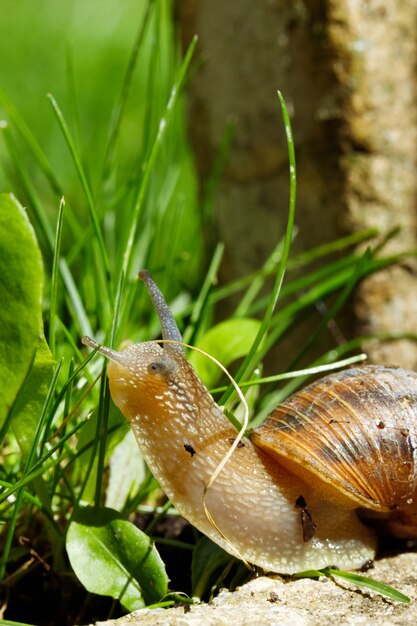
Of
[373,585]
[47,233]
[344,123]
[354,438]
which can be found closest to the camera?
[373,585]

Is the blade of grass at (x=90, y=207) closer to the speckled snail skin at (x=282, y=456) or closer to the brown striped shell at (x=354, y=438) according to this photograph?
the speckled snail skin at (x=282, y=456)

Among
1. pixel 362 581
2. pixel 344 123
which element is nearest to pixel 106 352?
pixel 362 581

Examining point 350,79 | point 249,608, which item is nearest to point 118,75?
point 350,79

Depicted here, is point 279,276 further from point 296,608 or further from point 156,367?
point 296,608

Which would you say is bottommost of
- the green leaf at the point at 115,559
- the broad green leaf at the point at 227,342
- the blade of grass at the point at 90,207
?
the green leaf at the point at 115,559

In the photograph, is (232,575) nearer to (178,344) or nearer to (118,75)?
(178,344)

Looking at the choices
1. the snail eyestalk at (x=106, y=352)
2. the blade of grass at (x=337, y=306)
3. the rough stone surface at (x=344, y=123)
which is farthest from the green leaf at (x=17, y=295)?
the rough stone surface at (x=344, y=123)

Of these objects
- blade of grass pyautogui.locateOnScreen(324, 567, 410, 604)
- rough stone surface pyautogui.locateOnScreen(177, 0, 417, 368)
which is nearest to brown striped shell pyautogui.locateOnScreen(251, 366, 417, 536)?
blade of grass pyautogui.locateOnScreen(324, 567, 410, 604)
